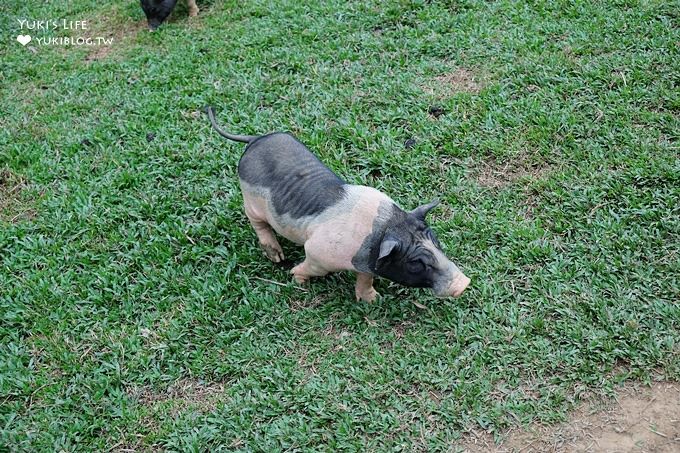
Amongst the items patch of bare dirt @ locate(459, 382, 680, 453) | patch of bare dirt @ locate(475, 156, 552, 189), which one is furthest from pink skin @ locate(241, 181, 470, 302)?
patch of bare dirt @ locate(475, 156, 552, 189)

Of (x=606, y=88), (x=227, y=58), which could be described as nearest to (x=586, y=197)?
(x=606, y=88)

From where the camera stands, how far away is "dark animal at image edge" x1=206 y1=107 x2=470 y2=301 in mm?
3959

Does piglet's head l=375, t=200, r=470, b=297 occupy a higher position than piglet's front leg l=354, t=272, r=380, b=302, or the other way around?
piglet's head l=375, t=200, r=470, b=297

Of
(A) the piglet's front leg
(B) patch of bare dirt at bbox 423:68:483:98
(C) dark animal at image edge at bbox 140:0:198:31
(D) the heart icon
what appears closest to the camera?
(A) the piglet's front leg

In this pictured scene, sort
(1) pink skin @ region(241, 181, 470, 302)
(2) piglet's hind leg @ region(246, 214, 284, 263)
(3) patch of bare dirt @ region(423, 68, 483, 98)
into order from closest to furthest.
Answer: (1) pink skin @ region(241, 181, 470, 302) < (2) piglet's hind leg @ region(246, 214, 284, 263) < (3) patch of bare dirt @ region(423, 68, 483, 98)

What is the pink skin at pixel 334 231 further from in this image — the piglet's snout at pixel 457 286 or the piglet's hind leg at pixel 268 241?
the piglet's snout at pixel 457 286

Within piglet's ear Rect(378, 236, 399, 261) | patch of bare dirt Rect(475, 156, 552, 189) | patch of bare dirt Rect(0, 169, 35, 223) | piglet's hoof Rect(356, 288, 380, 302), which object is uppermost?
piglet's ear Rect(378, 236, 399, 261)

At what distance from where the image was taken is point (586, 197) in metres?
4.70

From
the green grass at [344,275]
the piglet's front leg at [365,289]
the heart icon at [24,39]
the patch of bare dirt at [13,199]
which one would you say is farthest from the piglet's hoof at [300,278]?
the heart icon at [24,39]

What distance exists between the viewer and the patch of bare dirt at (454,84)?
5883 mm

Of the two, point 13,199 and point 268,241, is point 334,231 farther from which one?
point 13,199

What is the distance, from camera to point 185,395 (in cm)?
395

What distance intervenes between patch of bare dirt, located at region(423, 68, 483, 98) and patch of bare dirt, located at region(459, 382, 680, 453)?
3.05 metres

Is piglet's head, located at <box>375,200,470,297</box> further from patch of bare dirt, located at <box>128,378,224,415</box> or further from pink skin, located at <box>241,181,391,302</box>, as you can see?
patch of bare dirt, located at <box>128,378,224,415</box>
